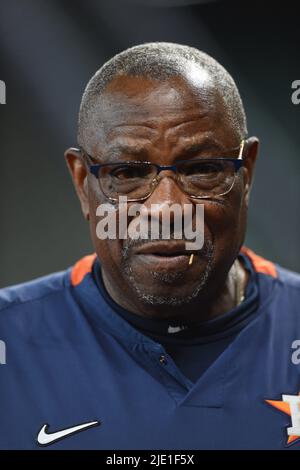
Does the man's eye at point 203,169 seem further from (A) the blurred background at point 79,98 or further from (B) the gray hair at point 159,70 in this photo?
(A) the blurred background at point 79,98

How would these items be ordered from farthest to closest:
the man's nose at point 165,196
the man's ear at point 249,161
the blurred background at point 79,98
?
the blurred background at point 79,98 → the man's ear at point 249,161 → the man's nose at point 165,196

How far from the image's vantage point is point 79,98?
2072 mm

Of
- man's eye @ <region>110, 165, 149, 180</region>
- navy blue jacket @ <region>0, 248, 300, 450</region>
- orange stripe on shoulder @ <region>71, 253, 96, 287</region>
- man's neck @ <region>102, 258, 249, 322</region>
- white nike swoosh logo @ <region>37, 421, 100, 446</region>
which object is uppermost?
man's eye @ <region>110, 165, 149, 180</region>

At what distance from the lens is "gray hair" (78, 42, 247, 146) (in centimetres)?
128

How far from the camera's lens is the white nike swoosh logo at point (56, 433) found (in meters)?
1.24

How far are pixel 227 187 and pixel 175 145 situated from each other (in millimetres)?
Answer: 155

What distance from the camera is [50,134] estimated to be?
2.15m

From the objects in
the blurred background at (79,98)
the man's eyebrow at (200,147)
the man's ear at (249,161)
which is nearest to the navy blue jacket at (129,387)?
the man's ear at (249,161)

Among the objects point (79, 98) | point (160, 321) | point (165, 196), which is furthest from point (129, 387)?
point (79, 98)

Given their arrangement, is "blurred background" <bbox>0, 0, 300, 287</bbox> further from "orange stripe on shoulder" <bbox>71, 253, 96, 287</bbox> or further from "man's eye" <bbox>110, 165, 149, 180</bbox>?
"man's eye" <bbox>110, 165, 149, 180</bbox>

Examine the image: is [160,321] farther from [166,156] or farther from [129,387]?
[166,156]

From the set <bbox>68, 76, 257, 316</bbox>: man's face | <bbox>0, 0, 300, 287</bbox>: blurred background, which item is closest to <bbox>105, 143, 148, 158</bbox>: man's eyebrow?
<bbox>68, 76, 257, 316</bbox>: man's face
